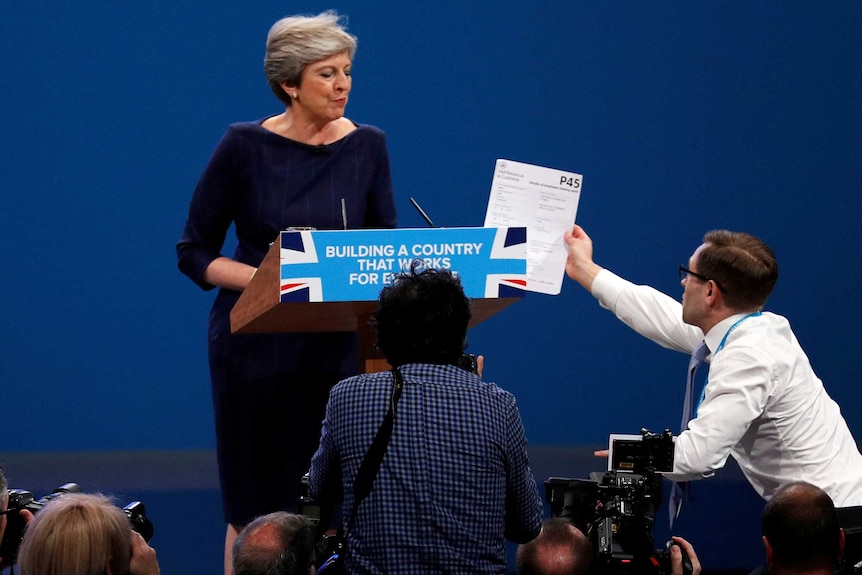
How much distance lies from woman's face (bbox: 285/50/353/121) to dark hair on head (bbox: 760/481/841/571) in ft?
5.17

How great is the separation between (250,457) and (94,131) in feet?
9.30

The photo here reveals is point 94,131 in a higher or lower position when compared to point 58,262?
higher

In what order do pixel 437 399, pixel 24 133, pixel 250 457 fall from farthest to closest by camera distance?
pixel 24 133, pixel 250 457, pixel 437 399

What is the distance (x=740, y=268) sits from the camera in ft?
11.0

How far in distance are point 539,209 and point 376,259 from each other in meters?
0.87

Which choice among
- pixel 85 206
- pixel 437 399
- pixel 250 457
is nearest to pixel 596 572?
pixel 437 399

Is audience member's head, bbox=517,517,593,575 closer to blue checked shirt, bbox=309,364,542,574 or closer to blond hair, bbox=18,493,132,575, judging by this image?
blue checked shirt, bbox=309,364,542,574

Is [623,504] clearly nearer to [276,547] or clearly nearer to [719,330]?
[719,330]

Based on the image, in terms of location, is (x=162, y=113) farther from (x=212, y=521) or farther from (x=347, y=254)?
(x=347, y=254)

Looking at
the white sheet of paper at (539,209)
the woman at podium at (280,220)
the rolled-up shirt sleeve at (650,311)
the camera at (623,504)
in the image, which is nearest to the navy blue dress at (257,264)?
the woman at podium at (280,220)

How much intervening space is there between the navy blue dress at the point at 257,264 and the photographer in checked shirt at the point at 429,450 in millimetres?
1052

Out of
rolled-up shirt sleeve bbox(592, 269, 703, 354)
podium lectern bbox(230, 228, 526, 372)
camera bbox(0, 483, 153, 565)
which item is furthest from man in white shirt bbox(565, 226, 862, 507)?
camera bbox(0, 483, 153, 565)

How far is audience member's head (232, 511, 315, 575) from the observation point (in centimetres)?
255

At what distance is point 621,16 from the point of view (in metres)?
6.00
